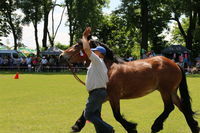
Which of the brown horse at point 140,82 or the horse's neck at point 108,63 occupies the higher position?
the horse's neck at point 108,63

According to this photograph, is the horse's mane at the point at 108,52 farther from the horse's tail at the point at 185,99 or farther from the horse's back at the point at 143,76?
the horse's tail at the point at 185,99

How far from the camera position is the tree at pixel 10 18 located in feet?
157

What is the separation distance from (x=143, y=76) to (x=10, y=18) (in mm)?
46776

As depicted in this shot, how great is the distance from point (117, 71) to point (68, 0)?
45563mm

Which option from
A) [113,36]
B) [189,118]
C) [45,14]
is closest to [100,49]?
[189,118]

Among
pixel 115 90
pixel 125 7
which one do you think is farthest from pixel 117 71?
pixel 125 7

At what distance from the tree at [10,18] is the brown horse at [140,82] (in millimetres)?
40643

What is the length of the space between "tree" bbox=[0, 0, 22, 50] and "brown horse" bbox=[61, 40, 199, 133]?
40.6 meters

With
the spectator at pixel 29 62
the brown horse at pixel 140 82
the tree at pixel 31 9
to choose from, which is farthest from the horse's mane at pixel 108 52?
the tree at pixel 31 9

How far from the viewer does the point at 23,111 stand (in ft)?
36.3

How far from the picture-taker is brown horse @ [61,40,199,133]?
7586 millimetres

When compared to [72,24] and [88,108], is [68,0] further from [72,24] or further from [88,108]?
[88,108]

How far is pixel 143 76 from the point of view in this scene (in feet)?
27.1

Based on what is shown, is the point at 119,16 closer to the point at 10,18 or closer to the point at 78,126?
the point at 10,18
